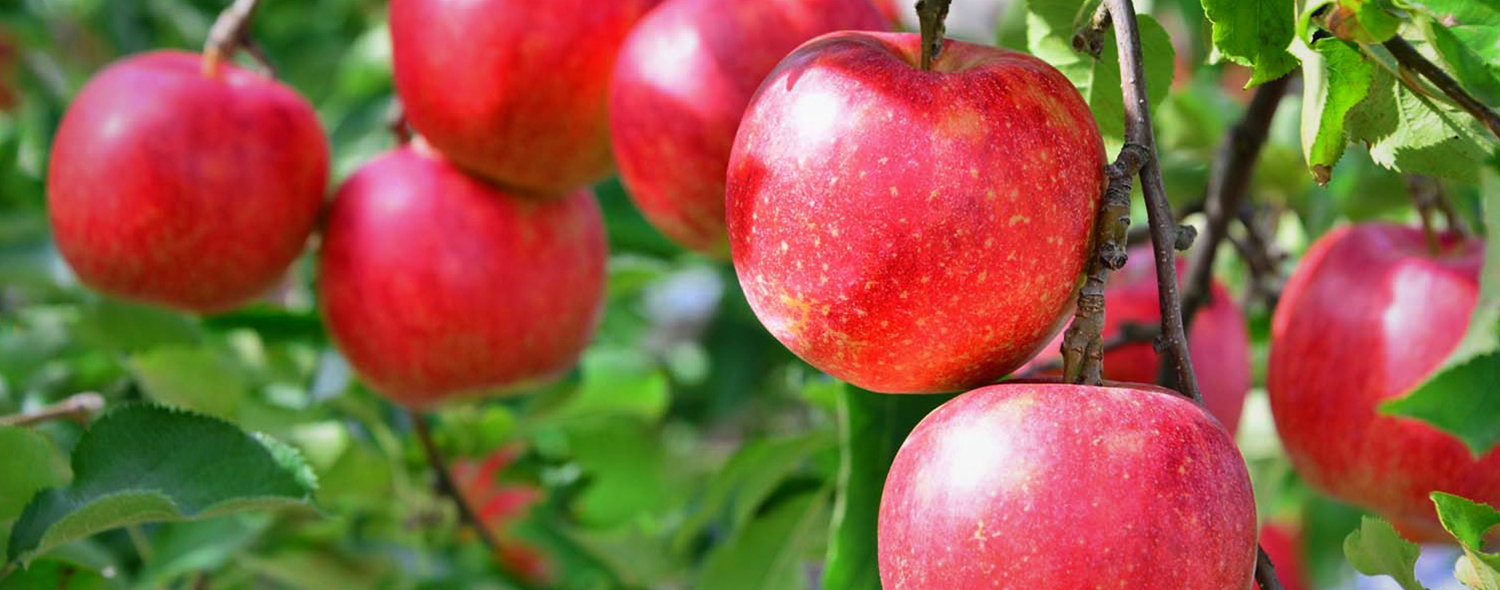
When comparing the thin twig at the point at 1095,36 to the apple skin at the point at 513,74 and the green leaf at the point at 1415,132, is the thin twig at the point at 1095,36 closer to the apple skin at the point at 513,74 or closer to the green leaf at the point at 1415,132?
the green leaf at the point at 1415,132

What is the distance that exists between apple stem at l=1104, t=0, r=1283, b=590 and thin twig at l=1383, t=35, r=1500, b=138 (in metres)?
0.10

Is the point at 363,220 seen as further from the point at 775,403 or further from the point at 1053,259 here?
the point at 775,403

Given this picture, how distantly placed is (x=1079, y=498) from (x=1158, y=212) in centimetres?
12

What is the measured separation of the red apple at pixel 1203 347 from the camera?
991mm

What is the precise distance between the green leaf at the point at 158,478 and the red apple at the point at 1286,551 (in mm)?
1261

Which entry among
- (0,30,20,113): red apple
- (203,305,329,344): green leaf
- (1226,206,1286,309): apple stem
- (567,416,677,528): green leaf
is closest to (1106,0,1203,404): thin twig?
(1226,206,1286,309): apple stem

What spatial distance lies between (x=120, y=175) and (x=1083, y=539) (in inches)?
33.0

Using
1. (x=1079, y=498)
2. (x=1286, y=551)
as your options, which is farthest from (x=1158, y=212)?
(x=1286, y=551)

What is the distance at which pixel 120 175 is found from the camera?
3.59 feet

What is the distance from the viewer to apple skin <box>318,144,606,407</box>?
1.15 metres

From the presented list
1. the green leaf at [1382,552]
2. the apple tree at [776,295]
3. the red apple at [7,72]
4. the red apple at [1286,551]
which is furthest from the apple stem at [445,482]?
the red apple at [7,72]

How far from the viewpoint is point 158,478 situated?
0.77 meters

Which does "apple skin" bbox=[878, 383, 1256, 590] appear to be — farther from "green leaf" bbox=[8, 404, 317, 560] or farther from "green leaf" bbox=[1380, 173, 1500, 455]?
"green leaf" bbox=[8, 404, 317, 560]

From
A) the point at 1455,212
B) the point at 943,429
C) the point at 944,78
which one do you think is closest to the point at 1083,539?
the point at 943,429
